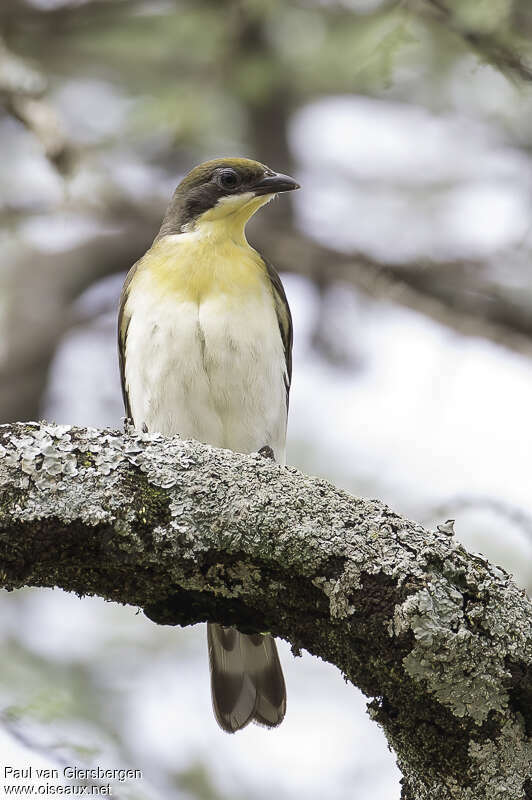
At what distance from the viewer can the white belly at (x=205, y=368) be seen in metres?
4.81

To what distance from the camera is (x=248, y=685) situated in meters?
4.24

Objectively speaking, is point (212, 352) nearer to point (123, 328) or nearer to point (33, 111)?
point (123, 328)

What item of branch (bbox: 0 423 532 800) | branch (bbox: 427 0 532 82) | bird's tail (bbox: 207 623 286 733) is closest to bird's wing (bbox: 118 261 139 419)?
bird's tail (bbox: 207 623 286 733)

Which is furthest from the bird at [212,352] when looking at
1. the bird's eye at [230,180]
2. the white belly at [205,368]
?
the bird's eye at [230,180]

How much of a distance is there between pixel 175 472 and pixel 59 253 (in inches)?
170

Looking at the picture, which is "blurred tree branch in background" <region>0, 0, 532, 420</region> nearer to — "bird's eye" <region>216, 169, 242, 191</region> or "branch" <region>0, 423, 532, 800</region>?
"bird's eye" <region>216, 169, 242, 191</region>

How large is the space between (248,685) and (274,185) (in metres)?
2.74

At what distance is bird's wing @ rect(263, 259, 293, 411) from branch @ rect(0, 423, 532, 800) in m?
2.69

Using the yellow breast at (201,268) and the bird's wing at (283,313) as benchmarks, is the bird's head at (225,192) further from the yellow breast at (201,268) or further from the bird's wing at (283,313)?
the bird's wing at (283,313)

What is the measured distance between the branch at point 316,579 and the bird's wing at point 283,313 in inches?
106

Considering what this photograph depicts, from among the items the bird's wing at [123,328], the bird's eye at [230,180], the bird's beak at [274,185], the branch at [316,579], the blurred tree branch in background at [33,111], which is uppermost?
the blurred tree branch in background at [33,111]

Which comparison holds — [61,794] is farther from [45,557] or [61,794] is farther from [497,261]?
[497,261]

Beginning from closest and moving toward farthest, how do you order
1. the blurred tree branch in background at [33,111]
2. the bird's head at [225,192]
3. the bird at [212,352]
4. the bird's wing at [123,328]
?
the bird at [212,352], the bird's wing at [123,328], the bird's head at [225,192], the blurred tree branch in background at [33,111]

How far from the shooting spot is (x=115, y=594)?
2721 millimetres
